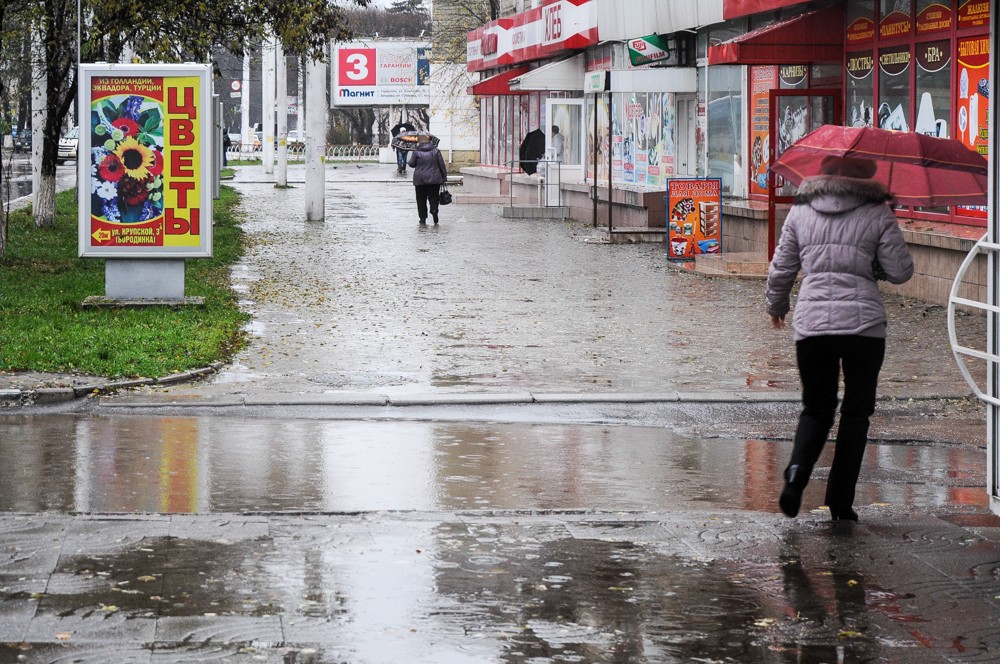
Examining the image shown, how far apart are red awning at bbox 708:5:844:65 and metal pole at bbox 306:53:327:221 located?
11.6 metres

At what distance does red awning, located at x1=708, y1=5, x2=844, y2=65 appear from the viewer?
1959 centimetres

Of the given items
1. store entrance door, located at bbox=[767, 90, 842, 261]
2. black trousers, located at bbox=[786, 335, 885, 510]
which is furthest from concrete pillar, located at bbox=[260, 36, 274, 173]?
black trousers, located at bbox=[786, 335, 885, 510]

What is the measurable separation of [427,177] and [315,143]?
2.88 metres

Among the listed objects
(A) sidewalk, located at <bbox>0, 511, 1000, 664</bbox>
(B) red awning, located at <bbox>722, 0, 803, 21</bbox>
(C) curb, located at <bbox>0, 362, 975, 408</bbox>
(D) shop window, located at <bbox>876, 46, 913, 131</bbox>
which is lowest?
(A) sidewalk, located at <bbox>0, 511, 1000, 664</bbox>

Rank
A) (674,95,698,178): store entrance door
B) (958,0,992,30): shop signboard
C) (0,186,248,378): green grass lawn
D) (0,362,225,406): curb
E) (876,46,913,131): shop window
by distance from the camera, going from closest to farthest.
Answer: (0,362,225,406): curb < (0,186,248,378): green grass lawn < (958,0,992,30): shop signboard < (876,46,913,131): shop window < (674,95,698,178): store entrance door

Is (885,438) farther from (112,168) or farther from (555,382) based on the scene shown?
(112,168)

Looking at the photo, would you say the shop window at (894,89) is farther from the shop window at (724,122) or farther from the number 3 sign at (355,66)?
the number 3 sign at (355,66)

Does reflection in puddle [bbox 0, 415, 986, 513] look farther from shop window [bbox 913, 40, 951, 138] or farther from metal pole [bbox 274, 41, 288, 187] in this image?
metal pole [bbox 274, 41, 288, 187]

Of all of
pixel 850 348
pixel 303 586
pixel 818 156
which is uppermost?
pixel 818 156

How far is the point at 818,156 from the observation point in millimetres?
8500

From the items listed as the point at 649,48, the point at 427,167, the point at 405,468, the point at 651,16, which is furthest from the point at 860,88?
the point at 405,468

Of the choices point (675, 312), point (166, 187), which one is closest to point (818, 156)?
point (675, 312)

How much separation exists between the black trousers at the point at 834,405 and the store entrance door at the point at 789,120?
1184 cm

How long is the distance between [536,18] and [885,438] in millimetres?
28698
